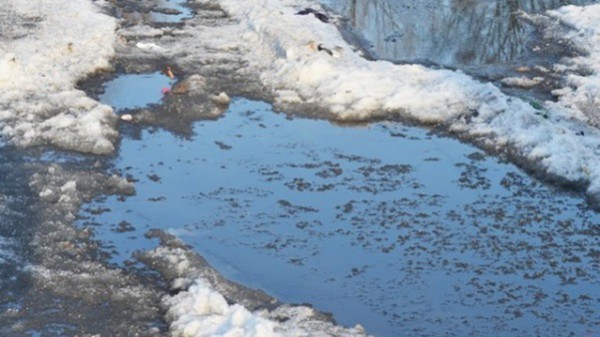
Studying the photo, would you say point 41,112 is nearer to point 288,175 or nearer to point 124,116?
point 124,116

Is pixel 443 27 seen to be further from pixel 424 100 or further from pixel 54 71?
pixel 54 71

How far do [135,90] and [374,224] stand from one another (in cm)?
465

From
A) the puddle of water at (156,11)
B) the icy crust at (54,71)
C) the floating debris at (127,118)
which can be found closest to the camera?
the icy crust at (54,71)

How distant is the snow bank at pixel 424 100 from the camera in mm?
9664

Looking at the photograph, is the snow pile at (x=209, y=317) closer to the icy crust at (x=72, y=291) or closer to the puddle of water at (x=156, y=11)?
the icy crust at (x=72, y=291)

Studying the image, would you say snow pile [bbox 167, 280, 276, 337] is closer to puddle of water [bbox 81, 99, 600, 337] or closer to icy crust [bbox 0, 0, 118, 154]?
puddle of water [bbox 81, 99, 600, 337]

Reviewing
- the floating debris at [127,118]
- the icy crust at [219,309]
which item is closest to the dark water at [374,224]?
the icy crust at [219,309]

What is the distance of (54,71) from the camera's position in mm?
11812

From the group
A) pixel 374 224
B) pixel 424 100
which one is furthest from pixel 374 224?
pixel 424 100

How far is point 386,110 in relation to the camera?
11008mm

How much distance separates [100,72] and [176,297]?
6.32 m

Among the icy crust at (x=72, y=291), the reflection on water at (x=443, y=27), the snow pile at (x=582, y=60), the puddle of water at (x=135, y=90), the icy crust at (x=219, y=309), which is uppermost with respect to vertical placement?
the snow pile at (x=582, y=60)

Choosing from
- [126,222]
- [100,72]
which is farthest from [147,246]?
[100,72]

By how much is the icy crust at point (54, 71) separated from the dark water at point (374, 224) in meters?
0.55
